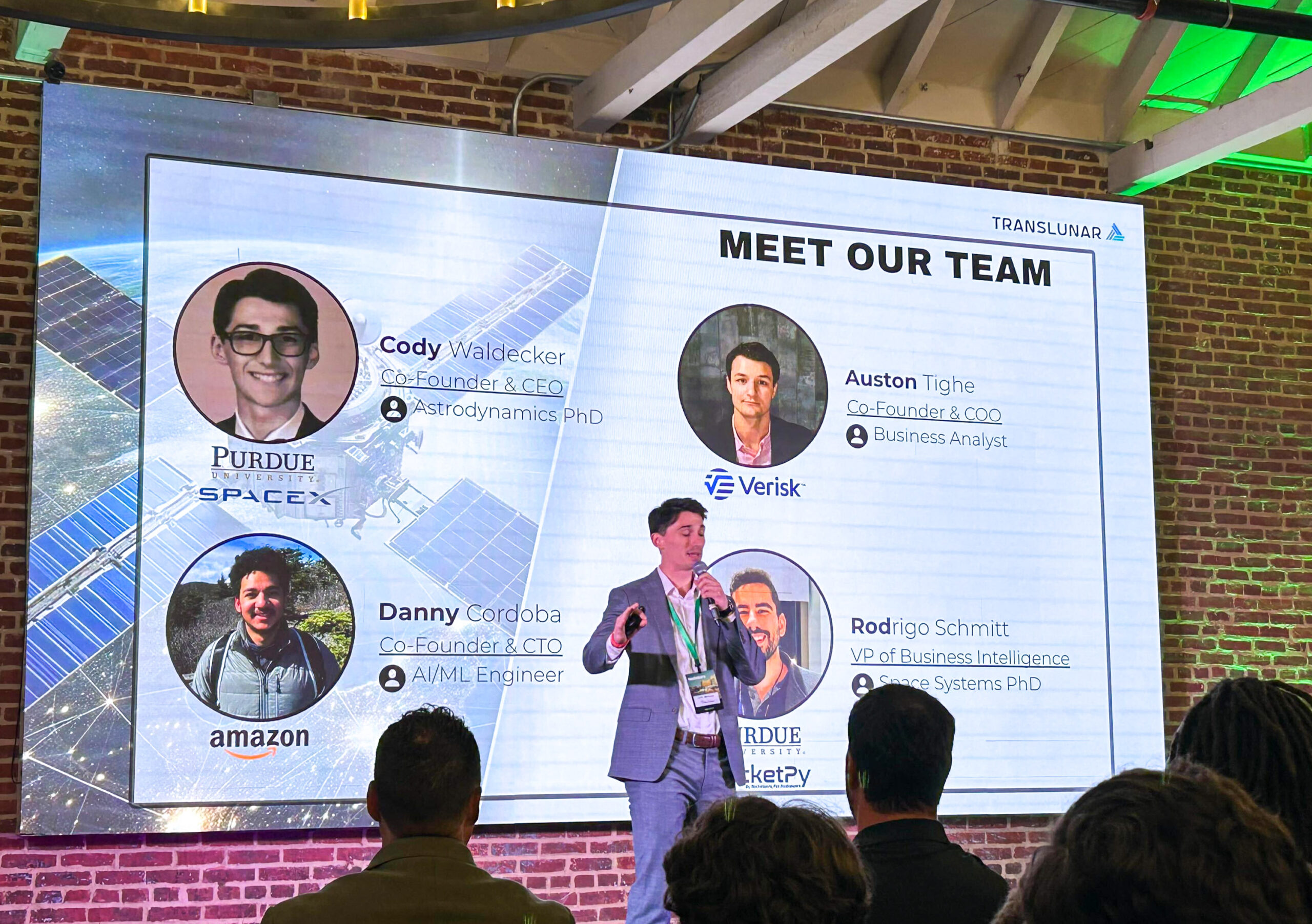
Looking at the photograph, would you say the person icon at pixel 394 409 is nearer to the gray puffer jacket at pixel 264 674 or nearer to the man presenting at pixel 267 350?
the man presenting at pixel 267 350

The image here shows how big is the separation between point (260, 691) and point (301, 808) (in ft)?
1.40

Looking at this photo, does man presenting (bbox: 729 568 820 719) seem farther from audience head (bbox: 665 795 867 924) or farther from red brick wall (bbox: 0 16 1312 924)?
audience head (bbox: 665 795 867 924)

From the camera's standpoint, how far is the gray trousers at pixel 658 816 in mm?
5289

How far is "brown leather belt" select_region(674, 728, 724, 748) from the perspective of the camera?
5.42 meters

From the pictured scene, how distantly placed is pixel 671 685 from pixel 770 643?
0.46 m

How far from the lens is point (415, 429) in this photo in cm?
525

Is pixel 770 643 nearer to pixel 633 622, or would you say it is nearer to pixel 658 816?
pixel 633 622

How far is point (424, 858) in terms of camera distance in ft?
7.59

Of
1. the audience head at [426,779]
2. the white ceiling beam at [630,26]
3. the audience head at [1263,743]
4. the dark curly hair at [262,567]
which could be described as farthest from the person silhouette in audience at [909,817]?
the white ceiling beam at [630,26]

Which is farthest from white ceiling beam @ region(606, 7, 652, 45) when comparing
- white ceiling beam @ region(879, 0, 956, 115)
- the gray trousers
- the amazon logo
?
the amazon logo

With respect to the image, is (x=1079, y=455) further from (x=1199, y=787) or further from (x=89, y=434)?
(x=1199, y=787)

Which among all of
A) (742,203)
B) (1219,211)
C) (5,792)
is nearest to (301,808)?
(5,792)

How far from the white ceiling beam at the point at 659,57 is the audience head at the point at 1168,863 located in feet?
13.7

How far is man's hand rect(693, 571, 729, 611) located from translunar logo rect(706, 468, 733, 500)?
310 mm
